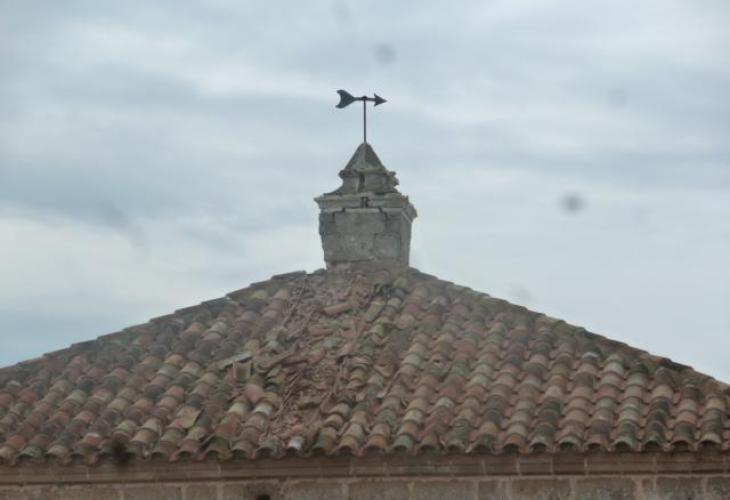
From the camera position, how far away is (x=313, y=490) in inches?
556

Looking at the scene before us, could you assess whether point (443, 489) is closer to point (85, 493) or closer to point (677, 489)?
point (677, 489)

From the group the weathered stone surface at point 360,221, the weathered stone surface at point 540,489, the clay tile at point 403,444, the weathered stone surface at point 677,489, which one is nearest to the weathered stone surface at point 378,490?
the clay tile at point 403,444

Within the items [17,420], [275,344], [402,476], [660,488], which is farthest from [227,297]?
[660,488]

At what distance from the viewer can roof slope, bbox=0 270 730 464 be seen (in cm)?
1394

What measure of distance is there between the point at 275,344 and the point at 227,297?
137 cm

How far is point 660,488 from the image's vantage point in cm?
1341

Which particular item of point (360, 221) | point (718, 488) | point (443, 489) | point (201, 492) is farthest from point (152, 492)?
point (718, 488)

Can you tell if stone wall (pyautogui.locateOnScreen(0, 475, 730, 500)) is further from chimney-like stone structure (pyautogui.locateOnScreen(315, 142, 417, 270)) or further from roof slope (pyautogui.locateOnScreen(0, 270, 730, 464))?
chimney-like stone structure (pyautogui.locateOnScreen(315, 142, 417, 270))

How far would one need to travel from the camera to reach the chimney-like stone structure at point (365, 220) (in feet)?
56.3

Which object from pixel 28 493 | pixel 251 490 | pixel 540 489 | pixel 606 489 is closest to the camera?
A: pixel 606 489

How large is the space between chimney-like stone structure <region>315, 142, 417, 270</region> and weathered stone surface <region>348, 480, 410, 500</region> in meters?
3.57

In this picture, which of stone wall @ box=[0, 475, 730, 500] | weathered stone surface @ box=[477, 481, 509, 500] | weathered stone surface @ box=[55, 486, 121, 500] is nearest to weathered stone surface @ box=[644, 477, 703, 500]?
stone wall @ box=[0, 475, 730, 500]

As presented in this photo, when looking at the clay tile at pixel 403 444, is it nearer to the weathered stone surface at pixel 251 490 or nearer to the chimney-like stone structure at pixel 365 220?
the weathered stone surface at pixel 251 490

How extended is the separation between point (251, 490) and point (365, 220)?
392 cm
